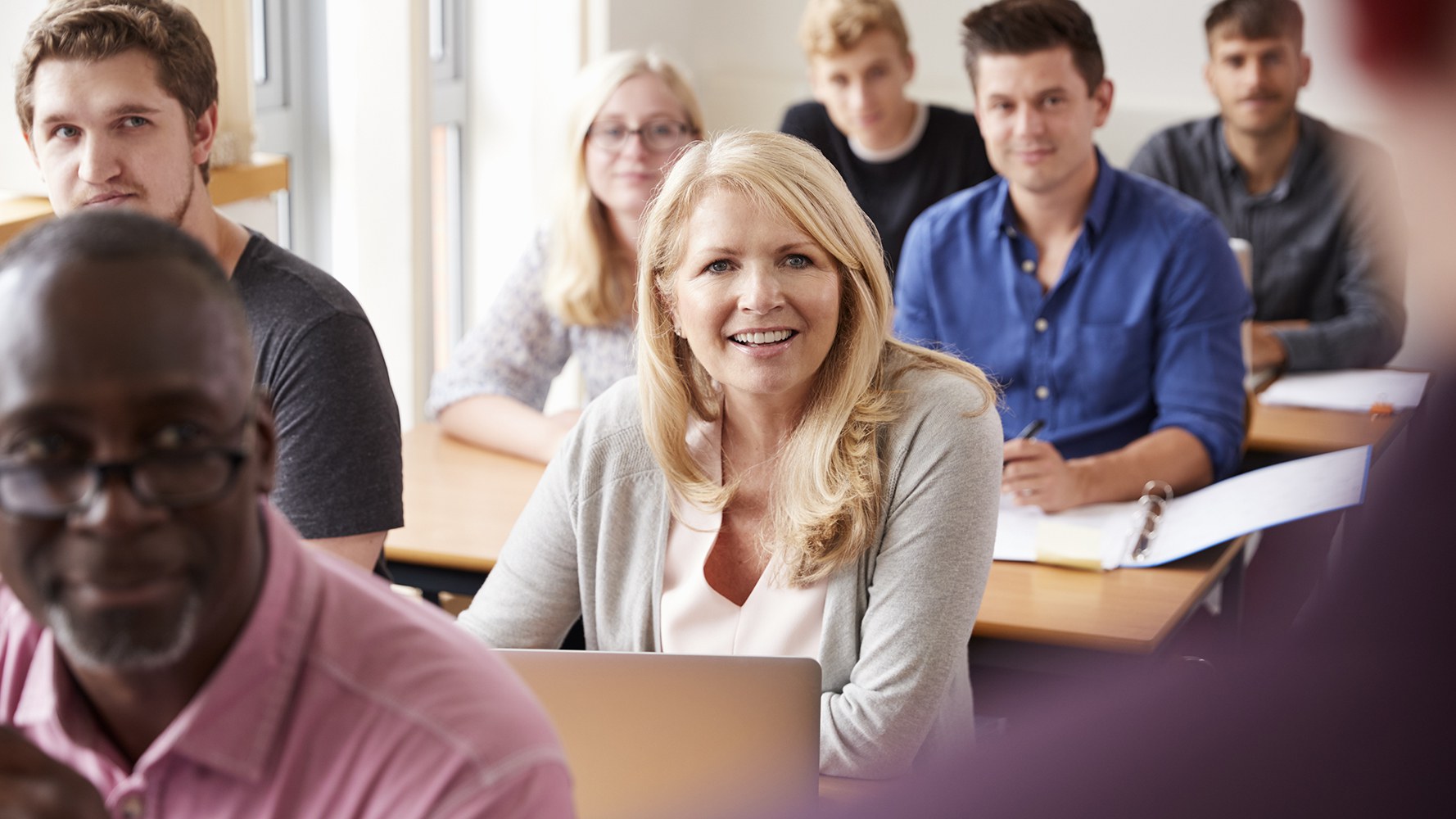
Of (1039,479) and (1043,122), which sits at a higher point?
(1043,122)

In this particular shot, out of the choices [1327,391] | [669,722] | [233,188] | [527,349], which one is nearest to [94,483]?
[669,722]

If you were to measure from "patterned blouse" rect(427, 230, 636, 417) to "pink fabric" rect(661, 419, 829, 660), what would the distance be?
0.91 m

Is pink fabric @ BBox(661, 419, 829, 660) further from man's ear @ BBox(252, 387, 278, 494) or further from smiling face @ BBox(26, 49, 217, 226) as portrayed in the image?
man's ear @ BBox(252, 387, 278, 494)

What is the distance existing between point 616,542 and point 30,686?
0.98 meters

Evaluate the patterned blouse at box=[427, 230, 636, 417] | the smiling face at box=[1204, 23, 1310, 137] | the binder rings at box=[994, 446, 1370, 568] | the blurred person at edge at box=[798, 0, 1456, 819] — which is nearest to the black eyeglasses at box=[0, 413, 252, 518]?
the blurred person at edge at box=[798, 0, 1456, 819]

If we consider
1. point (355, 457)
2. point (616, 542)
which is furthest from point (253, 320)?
point (616, 542)

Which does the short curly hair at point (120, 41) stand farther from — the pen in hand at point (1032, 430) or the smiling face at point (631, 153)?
the pen in hand at point (1032, 430)

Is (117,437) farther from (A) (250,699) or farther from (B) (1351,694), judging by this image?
(B) (1351,694)

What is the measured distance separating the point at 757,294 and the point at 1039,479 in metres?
0.71

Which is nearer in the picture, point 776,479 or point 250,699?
point 250,699

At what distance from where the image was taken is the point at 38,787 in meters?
0.53

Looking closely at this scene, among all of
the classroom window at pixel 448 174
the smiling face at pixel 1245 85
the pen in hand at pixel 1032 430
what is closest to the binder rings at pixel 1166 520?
the pen in hand at pixel 1032 430

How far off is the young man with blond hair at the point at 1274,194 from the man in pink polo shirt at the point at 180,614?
99.3 inches

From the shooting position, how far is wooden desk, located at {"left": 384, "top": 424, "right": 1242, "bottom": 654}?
5.82 ft
